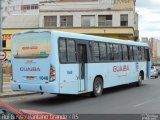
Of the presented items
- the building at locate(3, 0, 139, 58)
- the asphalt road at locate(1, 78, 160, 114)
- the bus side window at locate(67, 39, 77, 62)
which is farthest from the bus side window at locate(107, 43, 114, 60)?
the building at locate(3, 0, 139, 58)

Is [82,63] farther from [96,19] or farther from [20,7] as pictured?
[20,7]

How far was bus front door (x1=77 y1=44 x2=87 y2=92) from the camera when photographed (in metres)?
17.2

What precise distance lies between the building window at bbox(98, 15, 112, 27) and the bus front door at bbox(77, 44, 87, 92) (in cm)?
4064

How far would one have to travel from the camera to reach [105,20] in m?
58.5

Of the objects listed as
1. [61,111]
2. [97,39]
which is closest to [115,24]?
[97,39]

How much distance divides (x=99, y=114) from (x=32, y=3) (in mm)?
85900

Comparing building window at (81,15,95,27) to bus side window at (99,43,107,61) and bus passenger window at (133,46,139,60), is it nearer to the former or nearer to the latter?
bus passenger window at (133,46,139,60)

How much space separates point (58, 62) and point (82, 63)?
2160mm

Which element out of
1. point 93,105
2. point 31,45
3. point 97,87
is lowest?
point 93,105

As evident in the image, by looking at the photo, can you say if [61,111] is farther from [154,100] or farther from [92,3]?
[92,3]

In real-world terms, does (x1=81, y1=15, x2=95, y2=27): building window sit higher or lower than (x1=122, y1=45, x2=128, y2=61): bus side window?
higher

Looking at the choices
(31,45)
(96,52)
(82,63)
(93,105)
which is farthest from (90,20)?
(93,105)

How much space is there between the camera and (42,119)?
6238 mm

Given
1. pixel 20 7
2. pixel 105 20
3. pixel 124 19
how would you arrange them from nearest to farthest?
1. pixel 124 19
2. pixel 105 20
3. pixel 20 7
